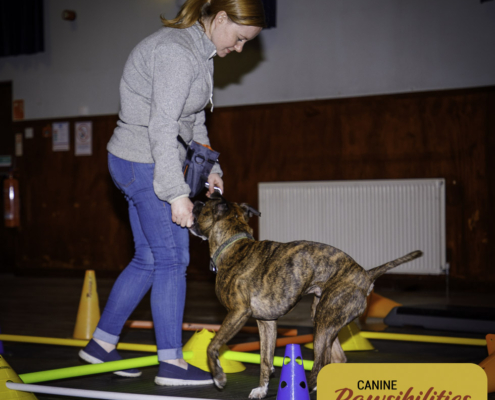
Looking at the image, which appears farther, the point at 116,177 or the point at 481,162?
the point at 481,162

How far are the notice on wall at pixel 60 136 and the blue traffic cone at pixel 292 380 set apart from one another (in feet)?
20.2

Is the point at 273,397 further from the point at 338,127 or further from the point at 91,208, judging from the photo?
the point at 91,208

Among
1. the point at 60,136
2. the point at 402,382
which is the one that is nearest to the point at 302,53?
the point at 60,136

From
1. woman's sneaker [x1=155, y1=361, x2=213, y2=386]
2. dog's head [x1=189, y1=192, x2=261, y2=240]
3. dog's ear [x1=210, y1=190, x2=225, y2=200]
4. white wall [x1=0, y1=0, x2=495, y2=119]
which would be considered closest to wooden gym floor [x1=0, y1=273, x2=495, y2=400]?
woman's sneaker [x1=155, y1=361, x2=213, y2=386]

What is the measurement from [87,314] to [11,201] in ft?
14.6

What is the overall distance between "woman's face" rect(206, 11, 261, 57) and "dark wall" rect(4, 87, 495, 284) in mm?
3911

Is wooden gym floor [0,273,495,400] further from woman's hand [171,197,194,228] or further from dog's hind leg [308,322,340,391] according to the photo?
woman's hand [171,197,194,228]

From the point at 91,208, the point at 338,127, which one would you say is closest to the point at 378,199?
the point at 338,127

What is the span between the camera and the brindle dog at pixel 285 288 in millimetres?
1992

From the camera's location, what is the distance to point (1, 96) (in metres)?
7.79

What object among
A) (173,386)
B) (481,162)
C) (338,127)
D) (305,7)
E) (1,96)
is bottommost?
(173,386)

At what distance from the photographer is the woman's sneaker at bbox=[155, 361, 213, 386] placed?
2266 mm

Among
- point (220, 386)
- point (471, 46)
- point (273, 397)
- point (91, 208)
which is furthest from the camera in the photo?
point (91, 208)

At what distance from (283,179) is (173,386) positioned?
13.7 ft
